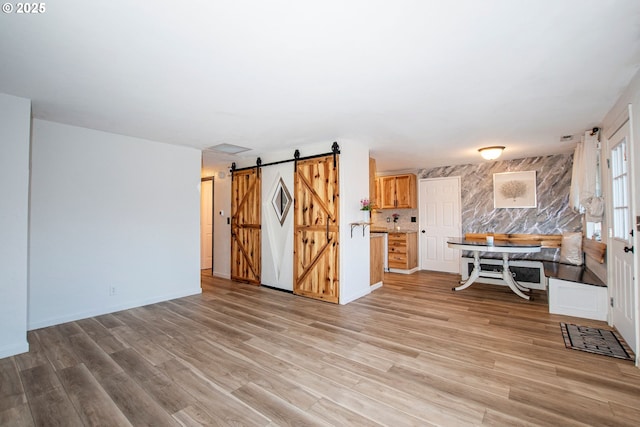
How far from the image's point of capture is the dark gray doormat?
9.04 ft

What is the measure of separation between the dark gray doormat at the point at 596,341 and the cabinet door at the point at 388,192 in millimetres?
4284

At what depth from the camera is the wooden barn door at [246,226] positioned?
5.57m

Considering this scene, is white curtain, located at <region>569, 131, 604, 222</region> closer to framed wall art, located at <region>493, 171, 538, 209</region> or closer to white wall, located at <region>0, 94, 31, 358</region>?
framed wall art, located at <region>493, 171, 538, 209</region>

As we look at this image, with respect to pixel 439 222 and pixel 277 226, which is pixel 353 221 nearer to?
pixel 277 226

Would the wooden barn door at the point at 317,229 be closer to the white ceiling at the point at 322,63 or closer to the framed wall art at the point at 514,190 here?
the white ceiling at the point at 322,63

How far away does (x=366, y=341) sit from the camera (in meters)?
3.05

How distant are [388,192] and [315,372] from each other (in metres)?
5.51

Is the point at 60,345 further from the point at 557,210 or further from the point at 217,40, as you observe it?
the point at 557,210

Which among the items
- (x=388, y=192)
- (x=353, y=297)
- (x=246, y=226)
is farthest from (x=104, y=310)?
(x=388, y=192)

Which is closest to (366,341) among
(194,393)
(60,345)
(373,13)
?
(194,393)

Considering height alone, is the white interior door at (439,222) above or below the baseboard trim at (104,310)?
above

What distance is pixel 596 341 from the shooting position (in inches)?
118

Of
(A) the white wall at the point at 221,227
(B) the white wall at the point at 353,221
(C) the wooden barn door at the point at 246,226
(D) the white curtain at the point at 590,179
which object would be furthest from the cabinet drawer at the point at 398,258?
(A) the white wall at the point at 221,227

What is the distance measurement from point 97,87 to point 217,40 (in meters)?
1.52
